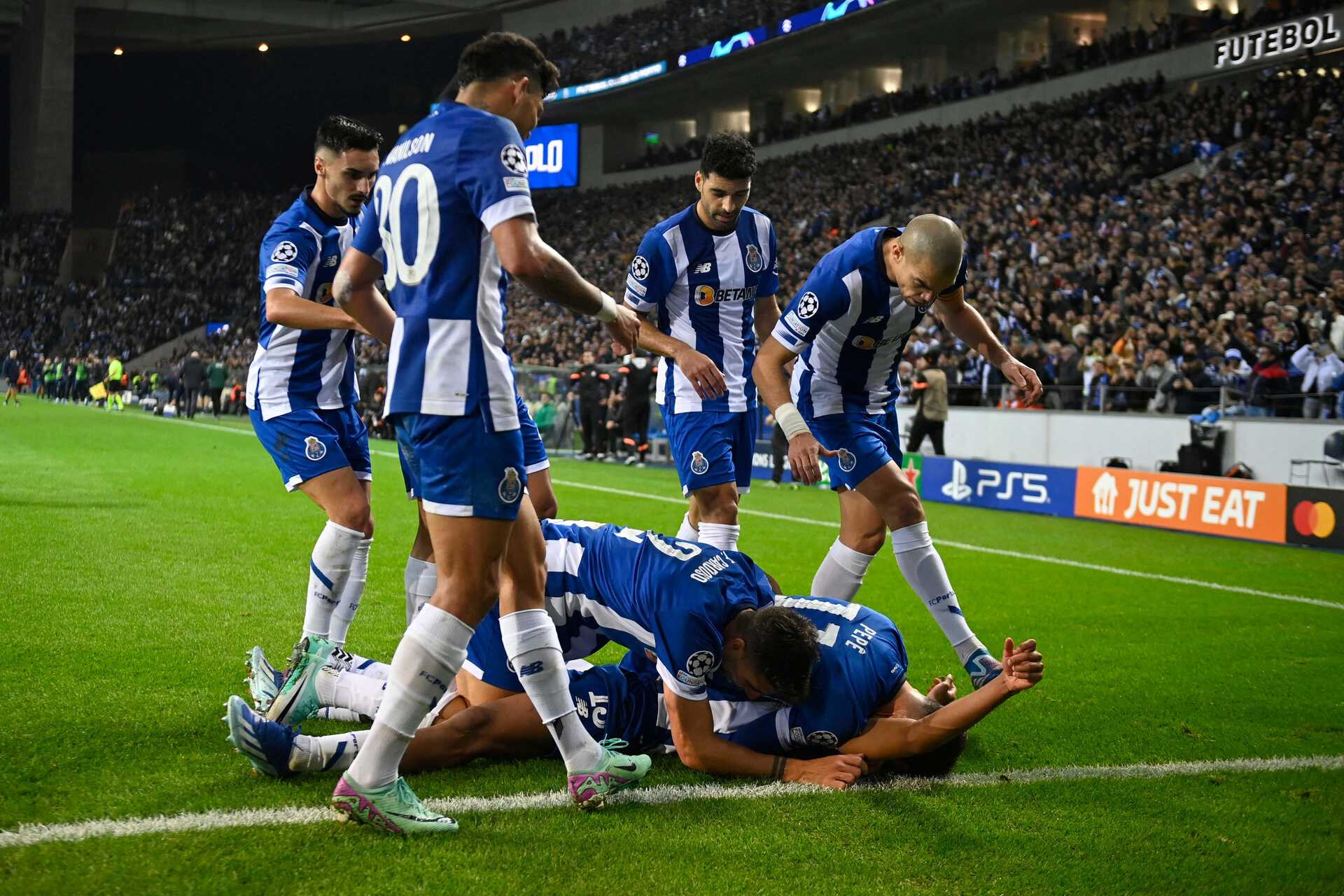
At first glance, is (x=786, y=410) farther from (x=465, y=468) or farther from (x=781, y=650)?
(x=465, y=468)

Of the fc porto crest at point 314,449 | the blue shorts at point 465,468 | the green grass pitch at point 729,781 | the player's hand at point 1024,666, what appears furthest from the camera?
the fc porto crest at point 314,449

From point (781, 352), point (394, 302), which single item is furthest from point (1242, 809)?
point (394, 302)

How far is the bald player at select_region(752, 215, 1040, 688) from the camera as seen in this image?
17.5 feet

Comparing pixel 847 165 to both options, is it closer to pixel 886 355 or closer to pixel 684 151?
pixel 684 151

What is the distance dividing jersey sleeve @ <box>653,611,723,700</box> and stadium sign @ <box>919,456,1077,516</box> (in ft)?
40.7

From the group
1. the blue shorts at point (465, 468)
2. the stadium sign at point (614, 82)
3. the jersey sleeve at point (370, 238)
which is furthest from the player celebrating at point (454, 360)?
the stadium sign at point (614, 82)

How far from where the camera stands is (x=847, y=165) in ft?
120

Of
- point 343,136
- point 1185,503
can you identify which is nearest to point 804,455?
point 343,136

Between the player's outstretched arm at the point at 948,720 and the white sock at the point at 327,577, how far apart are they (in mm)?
2112

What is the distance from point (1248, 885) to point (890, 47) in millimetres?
38369

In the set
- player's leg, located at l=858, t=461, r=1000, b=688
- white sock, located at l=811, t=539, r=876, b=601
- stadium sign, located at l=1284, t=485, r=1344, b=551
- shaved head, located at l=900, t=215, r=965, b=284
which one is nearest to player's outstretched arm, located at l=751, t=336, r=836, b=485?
player's leg, located at l=858, t=461, r=1000, b=688

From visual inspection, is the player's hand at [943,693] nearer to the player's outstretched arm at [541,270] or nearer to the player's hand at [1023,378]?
the player's hand at [1023,378]

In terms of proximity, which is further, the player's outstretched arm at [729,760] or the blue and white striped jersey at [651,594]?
the player's outstretched arm at [729,760]

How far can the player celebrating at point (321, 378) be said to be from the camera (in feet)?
16.2
